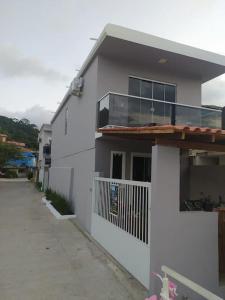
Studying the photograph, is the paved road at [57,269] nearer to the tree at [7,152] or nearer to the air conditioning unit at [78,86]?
the air conditioning unit at [78,86]

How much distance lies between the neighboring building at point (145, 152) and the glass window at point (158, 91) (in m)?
0.04

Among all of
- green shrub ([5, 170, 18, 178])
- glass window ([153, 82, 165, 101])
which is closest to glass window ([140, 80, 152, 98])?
glass window ([153, 82, 165, 101])

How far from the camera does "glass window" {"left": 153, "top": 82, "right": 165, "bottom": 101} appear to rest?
35.3 ft

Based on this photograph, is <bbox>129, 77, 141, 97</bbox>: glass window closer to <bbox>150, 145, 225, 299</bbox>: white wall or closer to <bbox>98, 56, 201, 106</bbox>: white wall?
<bbox>98, 56, 201, 106</bbox>: white wall

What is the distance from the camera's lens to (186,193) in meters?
10.4

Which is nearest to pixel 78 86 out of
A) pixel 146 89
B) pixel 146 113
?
pixel 146 89

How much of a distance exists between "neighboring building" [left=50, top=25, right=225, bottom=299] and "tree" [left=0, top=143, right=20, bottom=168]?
1021 inches

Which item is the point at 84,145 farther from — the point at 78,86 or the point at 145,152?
the point at 78,86

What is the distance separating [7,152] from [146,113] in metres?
33.0

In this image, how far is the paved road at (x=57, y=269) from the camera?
502 cm

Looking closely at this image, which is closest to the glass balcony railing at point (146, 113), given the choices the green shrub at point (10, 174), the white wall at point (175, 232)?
the white wall at point (175, 232)

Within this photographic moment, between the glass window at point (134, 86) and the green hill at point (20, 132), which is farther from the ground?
the green hill at point (20, 132)

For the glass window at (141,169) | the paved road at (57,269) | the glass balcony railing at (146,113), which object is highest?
the glass balcony railing at (146,113)

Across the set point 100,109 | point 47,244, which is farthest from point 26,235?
point 100,109
